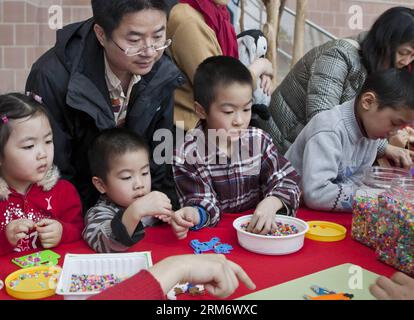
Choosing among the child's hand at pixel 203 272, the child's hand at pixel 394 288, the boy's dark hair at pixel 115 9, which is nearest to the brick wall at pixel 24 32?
the boy's dark hair at pixel 115 9

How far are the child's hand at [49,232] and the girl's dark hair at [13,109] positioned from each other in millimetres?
212

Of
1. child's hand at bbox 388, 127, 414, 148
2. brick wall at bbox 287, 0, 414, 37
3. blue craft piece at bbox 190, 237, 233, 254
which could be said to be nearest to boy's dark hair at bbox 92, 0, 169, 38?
blue craft piece at bbox 190, 237, 233, 254

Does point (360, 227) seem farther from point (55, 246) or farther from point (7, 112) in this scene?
point (7, 112)

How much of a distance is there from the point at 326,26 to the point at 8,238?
3.89 m

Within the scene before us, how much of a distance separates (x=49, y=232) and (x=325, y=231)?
2.35 ft

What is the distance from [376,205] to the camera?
1194 millimetres

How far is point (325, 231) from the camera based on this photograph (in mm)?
1289

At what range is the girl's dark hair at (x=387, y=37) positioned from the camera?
72.5 inches

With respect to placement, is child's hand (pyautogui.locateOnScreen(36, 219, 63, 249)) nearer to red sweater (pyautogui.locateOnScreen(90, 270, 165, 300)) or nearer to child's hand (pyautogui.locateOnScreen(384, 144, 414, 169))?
red sweater (pyautogui.locateOnScreen(90, 270, 165, 300))

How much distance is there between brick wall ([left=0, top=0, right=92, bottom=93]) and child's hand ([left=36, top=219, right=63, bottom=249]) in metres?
2.21

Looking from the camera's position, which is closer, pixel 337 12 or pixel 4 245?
pixel 4 245

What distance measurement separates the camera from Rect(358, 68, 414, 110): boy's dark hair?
144 cm

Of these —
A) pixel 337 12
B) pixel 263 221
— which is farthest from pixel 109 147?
pixel 337 12

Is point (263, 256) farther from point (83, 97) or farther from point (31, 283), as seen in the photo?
point (83, 97)
